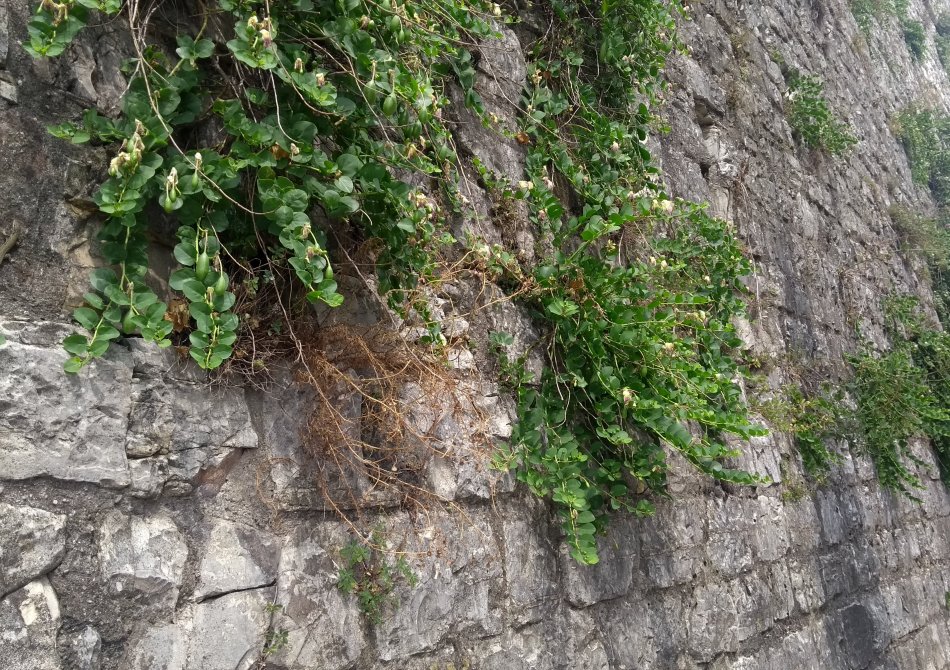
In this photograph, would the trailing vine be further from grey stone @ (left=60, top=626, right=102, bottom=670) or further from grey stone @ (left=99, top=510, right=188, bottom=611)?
grey stone @ (left=60, top=626, right=102, bottom=670)

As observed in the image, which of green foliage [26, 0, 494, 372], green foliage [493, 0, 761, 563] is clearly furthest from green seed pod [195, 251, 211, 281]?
green foliage [493, 0, 761, 563]

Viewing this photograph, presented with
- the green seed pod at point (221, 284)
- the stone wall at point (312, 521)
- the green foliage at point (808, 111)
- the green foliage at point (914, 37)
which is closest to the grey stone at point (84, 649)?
the stone wall at point (312, 521)

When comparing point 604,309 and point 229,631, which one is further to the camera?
point 604,309

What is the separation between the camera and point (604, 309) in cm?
218

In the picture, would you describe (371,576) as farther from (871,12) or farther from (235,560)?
(871,12)

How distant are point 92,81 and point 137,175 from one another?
0.25 metres

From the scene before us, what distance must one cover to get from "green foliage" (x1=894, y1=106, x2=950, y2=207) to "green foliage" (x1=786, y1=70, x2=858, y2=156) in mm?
2841

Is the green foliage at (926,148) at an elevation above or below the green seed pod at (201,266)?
above

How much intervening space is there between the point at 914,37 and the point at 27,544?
411 inches

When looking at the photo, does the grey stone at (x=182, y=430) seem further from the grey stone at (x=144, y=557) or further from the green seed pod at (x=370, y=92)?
the green seed pod at (x=370, y=92)

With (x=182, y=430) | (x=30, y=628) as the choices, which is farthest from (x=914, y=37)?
(x=30, y=628)

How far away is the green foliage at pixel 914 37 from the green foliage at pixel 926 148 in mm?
1312

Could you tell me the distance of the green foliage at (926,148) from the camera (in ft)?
23.1

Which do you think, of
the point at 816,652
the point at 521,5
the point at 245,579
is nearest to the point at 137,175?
the point at 245,579
